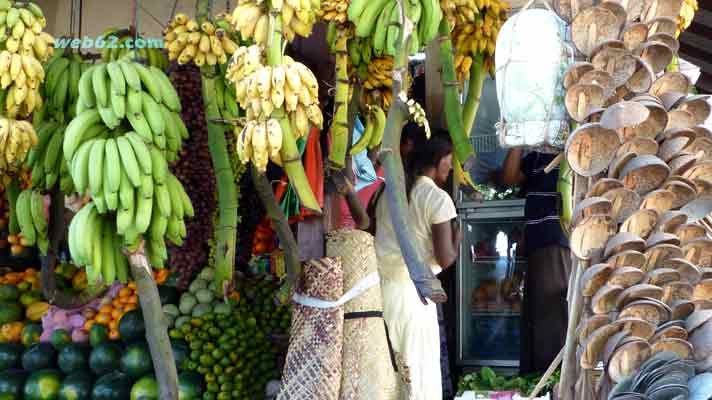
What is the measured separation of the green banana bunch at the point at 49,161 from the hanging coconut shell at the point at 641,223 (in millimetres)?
2019

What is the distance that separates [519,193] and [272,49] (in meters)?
2.33

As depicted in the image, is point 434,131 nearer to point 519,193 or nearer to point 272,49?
point 272,49

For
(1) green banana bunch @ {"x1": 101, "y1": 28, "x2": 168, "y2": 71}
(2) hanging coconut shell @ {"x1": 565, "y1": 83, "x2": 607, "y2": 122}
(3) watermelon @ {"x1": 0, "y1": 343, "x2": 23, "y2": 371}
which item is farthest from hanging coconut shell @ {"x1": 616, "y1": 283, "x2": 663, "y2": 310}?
(3) watermelon @ {"x1": 0, "y1": 343, "x2": 23, "y2": 371}

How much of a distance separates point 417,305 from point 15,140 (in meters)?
1.46

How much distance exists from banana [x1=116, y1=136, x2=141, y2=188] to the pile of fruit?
1317 mm

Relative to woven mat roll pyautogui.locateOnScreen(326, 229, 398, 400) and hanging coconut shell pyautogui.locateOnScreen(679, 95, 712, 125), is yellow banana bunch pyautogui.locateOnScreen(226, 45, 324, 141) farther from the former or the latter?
hanging coconut shell pyautogui.locateOnScreen(679, 95, 712, 125)

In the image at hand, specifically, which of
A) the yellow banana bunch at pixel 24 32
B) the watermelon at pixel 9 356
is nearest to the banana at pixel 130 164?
the yellow banana bunch at pixel 24 32

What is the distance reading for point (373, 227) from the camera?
3.61 metres

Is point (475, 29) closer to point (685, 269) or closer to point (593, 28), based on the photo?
point (593, 28)

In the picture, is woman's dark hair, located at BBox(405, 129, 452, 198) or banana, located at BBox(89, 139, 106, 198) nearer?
banana, located at BBox(89, 139, 106, 198)

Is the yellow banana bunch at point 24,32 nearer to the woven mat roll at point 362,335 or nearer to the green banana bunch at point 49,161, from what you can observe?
the green banana bunch at point 49,161

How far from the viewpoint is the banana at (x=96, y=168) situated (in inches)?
106

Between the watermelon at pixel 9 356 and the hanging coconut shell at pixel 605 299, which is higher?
the hanging coconut shell at pixel 605 299

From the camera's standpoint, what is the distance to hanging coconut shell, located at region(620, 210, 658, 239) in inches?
68.5
